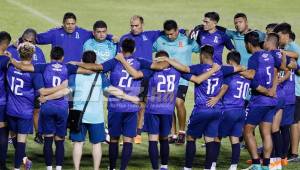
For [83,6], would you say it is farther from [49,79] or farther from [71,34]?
[49,79]

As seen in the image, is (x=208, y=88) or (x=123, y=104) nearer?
(x=123, y=104)

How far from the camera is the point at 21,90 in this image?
15141mm

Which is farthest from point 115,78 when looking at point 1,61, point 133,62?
point 1,61

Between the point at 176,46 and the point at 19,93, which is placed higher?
the point at 176,46

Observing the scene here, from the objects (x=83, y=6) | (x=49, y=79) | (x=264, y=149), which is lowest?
(x=264, y=149)

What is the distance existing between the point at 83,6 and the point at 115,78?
18348 mm

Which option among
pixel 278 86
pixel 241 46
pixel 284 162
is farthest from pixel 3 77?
pixel 284 162

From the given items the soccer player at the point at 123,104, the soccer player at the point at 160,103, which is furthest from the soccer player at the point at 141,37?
the soccer player at the point at 123,104

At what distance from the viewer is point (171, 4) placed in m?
34.2

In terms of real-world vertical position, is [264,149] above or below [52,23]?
below

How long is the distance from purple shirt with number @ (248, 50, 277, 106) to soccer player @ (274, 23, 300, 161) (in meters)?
0.86

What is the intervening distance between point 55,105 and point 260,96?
359cm

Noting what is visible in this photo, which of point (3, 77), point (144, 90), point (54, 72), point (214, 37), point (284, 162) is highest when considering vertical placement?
point (214, 37)

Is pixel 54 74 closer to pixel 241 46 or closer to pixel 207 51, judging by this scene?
pixel 207 51
